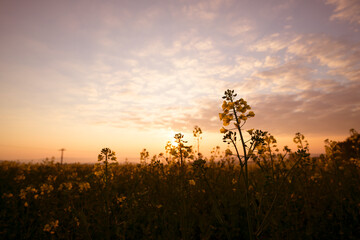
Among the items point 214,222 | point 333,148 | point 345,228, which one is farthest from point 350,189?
point 214,222

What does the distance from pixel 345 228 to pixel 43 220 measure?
6912 mm

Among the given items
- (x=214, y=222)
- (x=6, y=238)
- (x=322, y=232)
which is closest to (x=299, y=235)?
(x=322, y=232)

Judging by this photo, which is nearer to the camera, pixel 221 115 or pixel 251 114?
pixel 251 114

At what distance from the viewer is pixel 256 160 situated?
10.3ft

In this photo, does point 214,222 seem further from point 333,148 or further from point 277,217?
point 333,148

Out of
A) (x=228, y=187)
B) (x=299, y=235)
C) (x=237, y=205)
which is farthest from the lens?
(x=228, y=187)

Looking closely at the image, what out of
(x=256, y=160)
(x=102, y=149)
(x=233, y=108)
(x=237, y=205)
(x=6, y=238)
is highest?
(x=233, y=108)

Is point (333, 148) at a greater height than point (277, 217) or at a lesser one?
greater

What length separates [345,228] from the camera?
12.4ft

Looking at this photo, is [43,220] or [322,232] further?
[43,220]

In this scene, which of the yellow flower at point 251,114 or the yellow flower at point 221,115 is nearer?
the yellow flower at point 251,114

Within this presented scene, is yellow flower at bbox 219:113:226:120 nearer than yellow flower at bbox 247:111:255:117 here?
No

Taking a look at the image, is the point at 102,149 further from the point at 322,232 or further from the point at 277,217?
the point at 322,232

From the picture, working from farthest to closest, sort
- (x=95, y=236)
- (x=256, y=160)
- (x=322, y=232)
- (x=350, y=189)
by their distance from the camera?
1. (x=350, y=189)
2. (x=95, y=236)
3. (x=322, y=232)
4. (x=256, y=160)
